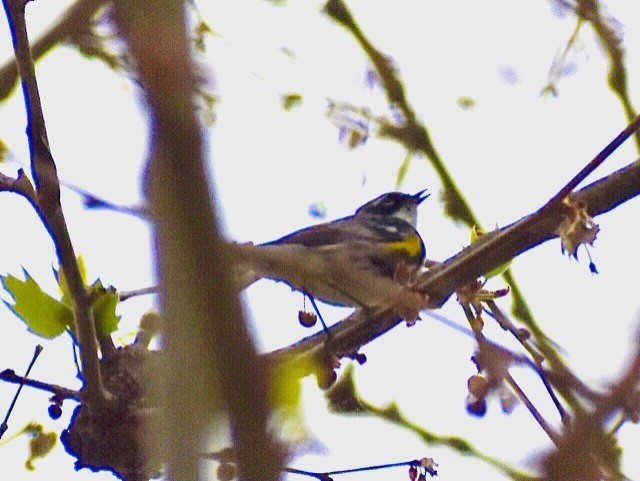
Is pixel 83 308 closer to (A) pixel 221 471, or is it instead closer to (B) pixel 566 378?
(A) pixel 221 471

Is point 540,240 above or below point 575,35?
below

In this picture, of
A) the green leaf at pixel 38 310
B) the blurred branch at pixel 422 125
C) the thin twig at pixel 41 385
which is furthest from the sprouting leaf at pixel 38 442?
the blurred branch at pixel 422 125

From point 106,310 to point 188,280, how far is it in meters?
1.69

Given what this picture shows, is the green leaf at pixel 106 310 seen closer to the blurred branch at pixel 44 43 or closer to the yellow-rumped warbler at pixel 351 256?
the yellow-rumped warbler at pixel 351 256

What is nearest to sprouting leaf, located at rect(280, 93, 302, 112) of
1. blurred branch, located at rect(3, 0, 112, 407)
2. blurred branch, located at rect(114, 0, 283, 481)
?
blurred branch, located at rect(3, 0, 112, 407)

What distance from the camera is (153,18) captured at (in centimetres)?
69

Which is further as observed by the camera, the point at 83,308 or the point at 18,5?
the point at 83,308

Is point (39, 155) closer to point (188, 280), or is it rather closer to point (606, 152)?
point (606, 152)

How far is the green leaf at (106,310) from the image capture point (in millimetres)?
2279

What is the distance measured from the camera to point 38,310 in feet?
7.54

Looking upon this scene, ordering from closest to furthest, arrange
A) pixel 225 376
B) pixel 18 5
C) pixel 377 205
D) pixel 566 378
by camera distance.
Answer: pixel 225 376 < pixel 566 378 < pixel 18 5 < pixel 377 205

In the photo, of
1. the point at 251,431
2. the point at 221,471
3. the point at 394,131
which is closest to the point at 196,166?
the point at 251,431

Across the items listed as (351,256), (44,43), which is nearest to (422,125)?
(351,256)

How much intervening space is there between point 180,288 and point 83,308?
4.31 feet
